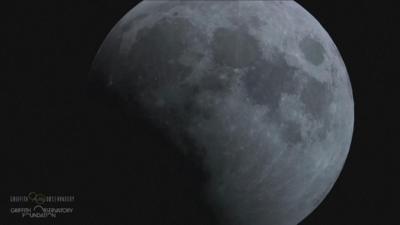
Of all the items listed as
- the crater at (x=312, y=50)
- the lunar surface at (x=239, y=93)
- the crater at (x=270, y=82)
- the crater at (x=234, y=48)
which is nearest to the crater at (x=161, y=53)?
the lunar surface at (x=239, y=93)

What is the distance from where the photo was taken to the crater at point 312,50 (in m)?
4.14

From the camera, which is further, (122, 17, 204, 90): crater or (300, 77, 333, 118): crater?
(300, 77, 333, 118): crater

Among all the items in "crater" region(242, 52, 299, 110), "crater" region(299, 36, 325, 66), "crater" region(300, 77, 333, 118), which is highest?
"crater" region(299, 36, 325, 66)

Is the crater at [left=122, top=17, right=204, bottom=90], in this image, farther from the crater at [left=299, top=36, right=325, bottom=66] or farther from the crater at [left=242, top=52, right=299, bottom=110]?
the crater at [left=299, top=36, right=325, bottom=66]

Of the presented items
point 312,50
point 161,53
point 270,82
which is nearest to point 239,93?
point 270,82

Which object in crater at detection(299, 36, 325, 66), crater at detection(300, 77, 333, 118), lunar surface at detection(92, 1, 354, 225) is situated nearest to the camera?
lunar surface at detection(92, 1, 354, 225)

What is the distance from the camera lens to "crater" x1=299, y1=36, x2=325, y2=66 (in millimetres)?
4145

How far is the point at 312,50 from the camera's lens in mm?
4203

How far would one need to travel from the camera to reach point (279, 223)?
4.38 m

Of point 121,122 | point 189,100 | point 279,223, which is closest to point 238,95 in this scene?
point 189,100

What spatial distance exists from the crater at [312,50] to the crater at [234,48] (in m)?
0.47

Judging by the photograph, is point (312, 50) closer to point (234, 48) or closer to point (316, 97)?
point (316, 97)

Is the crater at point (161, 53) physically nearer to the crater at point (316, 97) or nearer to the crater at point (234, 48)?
the crater at point (234, 48)

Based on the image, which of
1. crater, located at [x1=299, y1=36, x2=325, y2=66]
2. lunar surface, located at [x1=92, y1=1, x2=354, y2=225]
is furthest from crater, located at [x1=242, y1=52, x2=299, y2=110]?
crater, located at [x1=299, y1=36, x2=325, y2=66]
